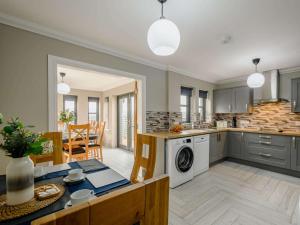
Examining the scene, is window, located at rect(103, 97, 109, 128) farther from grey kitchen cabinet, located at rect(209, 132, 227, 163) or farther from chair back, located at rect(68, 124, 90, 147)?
grey kitchen cabinet, located at rect(209, 132, 227, 163)

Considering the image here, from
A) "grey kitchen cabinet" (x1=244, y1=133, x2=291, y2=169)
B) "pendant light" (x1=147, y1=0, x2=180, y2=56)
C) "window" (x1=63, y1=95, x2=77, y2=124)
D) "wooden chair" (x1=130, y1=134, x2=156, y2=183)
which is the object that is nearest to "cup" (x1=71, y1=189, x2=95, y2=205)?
"wooden chair" (x1=130, y1=134, x2=156, y2=183)

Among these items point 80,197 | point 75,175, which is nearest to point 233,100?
point 75,175

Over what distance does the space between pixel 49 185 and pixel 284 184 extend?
3.61 m

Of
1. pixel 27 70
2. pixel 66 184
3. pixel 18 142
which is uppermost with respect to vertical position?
pixel 27 70

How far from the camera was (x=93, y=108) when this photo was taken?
646cm

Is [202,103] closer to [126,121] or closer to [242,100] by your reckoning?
[242,100]

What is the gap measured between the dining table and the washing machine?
1.39 meters

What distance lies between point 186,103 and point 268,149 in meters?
2.13

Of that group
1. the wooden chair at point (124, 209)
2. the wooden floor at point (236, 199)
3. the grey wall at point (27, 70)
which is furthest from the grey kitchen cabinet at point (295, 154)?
the grey wall at point (27, 70)

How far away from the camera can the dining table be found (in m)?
0.74

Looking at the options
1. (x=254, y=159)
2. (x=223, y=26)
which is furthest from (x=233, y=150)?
(x=223, y=26)

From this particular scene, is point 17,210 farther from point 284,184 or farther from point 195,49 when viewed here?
Answer: point 284,184

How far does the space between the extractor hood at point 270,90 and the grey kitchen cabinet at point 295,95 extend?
28 centimetres

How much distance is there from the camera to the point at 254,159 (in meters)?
3.53
